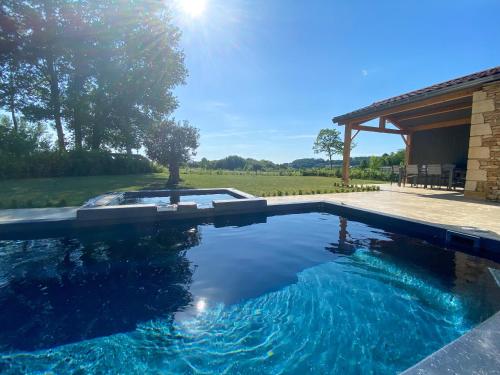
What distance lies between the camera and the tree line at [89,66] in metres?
15.4

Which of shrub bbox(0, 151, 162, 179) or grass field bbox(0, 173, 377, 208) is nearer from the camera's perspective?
grass field bbox(0, 173, 377, 208)

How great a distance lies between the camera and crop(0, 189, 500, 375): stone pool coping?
1.30 meters

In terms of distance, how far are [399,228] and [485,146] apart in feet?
15.7

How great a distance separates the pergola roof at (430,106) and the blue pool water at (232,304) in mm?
5899

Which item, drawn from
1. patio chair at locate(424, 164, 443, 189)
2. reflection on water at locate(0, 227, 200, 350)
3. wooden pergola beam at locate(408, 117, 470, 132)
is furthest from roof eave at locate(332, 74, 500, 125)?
reflection on water at locate(0, 227, 200, 350)

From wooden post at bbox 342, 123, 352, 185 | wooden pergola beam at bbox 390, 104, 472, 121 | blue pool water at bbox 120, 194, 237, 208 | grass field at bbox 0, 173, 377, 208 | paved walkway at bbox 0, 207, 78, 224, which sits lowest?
paved walkway at bbox 0, 207, 78, 224

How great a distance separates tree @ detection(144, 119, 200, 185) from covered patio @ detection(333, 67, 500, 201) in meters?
7.04

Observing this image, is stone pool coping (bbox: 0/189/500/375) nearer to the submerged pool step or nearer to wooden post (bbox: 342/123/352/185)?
the submerged pool step

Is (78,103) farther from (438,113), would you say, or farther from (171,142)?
(438,113)

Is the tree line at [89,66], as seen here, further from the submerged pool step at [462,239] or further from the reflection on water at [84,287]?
the submerged pool step at [462,239]

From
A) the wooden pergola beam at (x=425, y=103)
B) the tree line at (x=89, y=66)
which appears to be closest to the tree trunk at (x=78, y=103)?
the tree line at (x=89, y=66)

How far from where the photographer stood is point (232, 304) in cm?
264

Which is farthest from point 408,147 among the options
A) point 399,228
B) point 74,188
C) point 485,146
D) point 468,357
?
point 74,188

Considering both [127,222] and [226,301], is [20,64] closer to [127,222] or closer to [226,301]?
[127,222]
